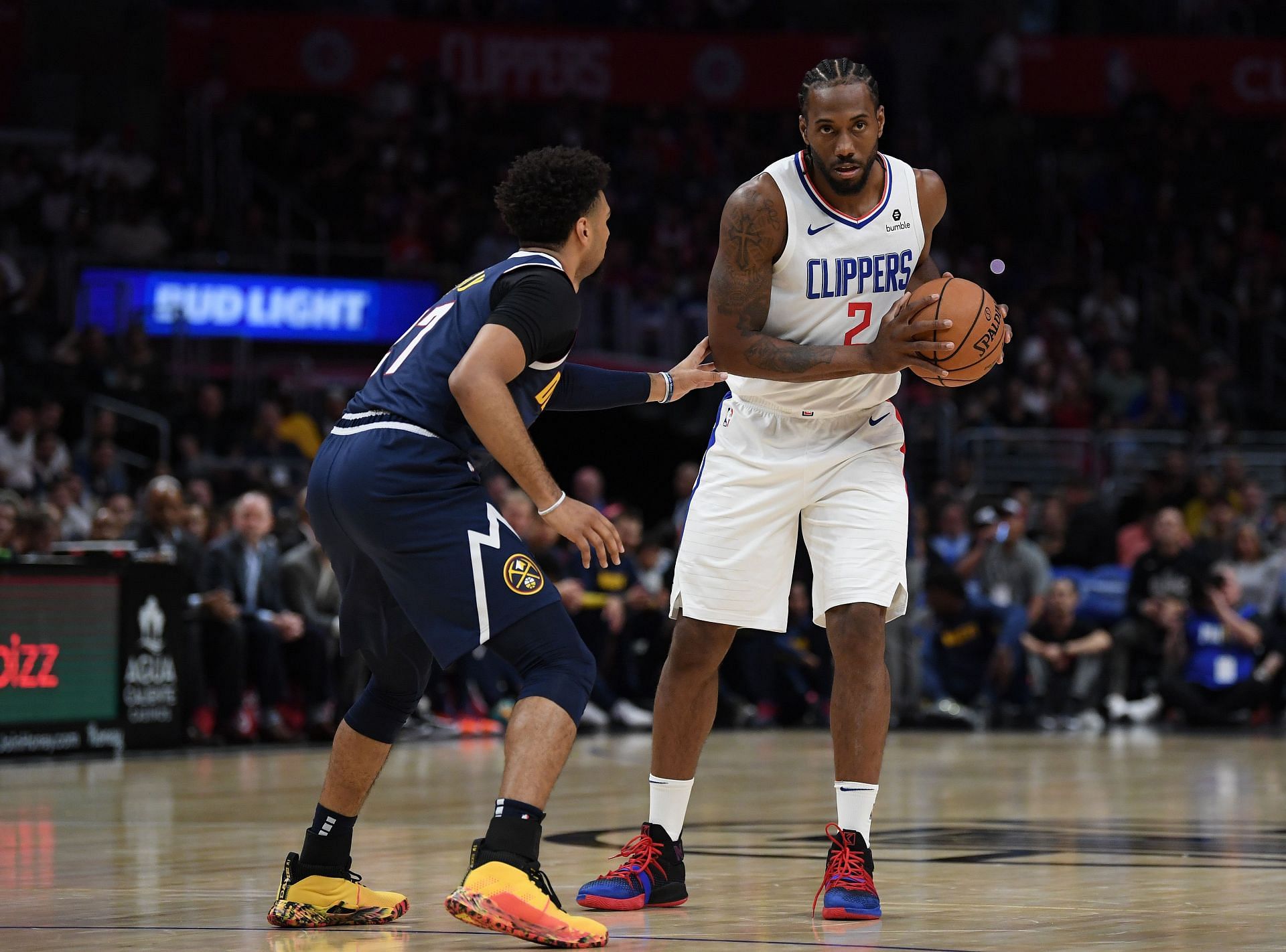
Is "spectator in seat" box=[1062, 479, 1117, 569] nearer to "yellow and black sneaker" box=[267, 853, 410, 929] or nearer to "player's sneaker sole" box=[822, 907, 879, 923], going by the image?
"player's sneaker sole" box=[822, 907, 879, 923]

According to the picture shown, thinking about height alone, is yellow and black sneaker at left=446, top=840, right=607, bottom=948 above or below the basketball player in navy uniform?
below

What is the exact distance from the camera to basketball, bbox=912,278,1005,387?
17.4ft

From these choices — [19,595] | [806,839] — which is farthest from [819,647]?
[806,839]

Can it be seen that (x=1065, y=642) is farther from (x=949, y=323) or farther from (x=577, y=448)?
(x=949, y=323)

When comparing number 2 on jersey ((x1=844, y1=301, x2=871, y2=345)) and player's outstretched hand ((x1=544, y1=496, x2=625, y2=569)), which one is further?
number 2 on jersey ((x1=844, y1=301, x2=871, y2=345))

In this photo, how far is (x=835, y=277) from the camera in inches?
219

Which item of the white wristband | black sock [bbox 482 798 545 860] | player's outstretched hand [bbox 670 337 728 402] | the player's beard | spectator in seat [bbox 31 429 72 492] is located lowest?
black sock [bbox 482 798 545 860]

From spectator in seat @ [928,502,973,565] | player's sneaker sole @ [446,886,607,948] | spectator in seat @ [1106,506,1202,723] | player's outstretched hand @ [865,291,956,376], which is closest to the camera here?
player's sneaker sole @ [446,886,607,948]

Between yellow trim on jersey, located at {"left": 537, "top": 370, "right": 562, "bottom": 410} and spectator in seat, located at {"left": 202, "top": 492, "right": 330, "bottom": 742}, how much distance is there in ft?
27.5

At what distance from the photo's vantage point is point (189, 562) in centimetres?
1323

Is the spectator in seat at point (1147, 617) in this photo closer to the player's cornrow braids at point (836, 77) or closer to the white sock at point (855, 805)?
the white sock at point (855, 805)

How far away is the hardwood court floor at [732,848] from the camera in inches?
188

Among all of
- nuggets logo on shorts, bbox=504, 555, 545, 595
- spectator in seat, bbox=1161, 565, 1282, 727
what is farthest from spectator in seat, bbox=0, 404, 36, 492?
nuggets logo on shorts, bbox=504, 555, 545, 595

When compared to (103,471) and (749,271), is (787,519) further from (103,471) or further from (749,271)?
(103,471)
